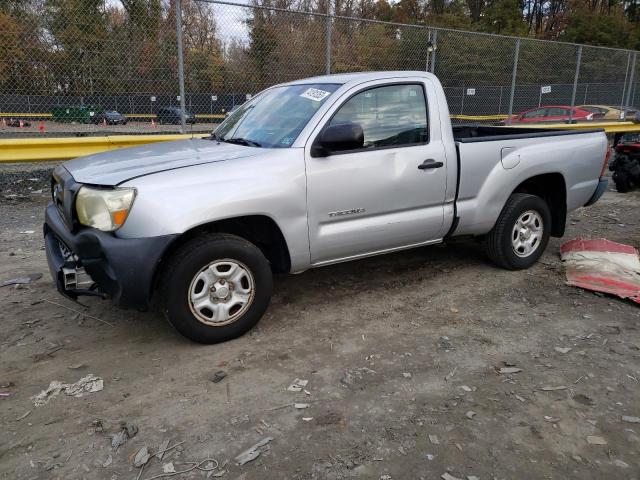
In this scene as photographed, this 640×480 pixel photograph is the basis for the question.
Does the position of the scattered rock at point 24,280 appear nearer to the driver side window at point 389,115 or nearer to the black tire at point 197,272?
the black tire at point 197,272

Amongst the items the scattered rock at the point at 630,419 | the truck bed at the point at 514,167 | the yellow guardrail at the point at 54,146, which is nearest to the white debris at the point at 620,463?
the scattered rock at the point at 630,419

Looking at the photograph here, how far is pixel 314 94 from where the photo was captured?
12.9 feet

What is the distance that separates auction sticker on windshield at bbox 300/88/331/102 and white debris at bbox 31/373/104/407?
2.46 m

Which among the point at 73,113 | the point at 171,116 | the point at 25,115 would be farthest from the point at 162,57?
the point at 25,115

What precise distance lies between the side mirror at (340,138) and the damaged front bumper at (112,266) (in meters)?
1.23

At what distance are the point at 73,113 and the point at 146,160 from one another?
262 inches

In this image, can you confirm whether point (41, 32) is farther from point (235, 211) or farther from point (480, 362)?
point (480, 362)

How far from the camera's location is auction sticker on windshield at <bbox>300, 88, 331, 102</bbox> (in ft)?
12.6

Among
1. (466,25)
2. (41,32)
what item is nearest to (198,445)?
(41,32)

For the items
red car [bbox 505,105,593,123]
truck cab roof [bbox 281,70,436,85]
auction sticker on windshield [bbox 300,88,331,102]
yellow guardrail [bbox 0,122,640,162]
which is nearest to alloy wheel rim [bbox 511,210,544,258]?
truck cab roof [bbox 281,70,436,85]

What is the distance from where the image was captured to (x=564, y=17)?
163 feet

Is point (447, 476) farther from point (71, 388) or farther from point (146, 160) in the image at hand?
point (146, 160)

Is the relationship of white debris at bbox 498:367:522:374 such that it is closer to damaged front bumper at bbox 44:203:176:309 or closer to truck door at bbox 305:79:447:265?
truck door at bbox 305:79:447:265

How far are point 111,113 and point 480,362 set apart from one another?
756cm
